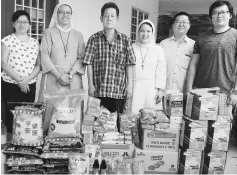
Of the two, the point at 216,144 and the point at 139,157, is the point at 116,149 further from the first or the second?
the point at 216,144

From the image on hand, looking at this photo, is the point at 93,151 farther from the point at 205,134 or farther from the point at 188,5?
the point at 188,5

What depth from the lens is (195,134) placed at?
7.24 feet

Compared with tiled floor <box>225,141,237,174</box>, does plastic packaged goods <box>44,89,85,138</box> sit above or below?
above

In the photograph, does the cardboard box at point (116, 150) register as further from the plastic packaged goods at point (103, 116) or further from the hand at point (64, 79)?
the hand at point (64, 79)

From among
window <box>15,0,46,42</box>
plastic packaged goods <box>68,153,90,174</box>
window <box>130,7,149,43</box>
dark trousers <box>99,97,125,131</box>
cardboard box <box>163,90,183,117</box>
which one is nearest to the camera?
plastic packaged goods <box>68,153,90,174</box>

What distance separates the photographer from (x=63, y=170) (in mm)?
2158

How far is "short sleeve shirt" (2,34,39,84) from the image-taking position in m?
2.51

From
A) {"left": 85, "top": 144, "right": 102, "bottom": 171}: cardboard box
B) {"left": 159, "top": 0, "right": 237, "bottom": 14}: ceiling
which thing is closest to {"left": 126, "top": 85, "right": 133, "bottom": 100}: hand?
{"left": 85, "top": 144, "right": 102, "bottom": 171}: cardboard box

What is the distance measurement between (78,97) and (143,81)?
69 cm

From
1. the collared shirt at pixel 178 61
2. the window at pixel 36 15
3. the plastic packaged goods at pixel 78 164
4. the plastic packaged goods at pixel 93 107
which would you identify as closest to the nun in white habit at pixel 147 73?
the collared shirt at pixel 178 61

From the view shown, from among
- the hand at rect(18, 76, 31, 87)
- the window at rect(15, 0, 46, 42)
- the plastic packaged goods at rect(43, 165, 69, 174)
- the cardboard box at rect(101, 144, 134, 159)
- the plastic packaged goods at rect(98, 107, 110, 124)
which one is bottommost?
the plastic packaged goods at rect(43, 165, 69, 174)

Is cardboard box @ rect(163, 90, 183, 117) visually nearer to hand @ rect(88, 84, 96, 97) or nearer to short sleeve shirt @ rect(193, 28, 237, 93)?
short sleeve shirt @ rect(193, 28, 237, 93)

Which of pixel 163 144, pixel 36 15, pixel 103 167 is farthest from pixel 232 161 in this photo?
pixel 36 15

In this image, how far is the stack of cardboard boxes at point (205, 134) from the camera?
219cm
